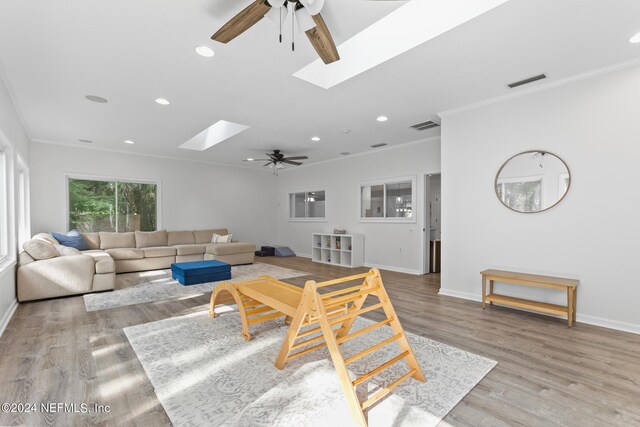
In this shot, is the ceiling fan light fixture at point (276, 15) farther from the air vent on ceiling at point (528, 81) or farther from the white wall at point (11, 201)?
the white wall at point (11, 201)

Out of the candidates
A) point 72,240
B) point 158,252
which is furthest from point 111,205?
point 158,252

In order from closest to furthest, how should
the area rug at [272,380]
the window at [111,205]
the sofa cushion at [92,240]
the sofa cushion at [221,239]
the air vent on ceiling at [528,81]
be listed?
1. the area rug at [272,380]
2. the air vent on ceiling at [528,81]
3. the sofa cushion at [92,240]
4. the window at [111,205]
5. the sofa cushion at [221,239]

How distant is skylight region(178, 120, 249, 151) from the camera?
18.4 feet

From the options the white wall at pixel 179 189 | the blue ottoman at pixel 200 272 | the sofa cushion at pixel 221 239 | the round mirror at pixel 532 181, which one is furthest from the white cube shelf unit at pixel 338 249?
the round mirror at pixel 532 181

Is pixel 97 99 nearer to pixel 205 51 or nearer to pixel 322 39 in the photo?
pixel 205 51

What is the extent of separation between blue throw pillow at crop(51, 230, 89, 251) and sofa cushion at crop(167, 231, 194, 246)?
162 cm

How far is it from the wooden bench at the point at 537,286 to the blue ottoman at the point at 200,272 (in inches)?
158

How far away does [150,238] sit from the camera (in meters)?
6.84

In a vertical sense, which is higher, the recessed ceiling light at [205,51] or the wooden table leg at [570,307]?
the recessed ceiling light at [205,51]

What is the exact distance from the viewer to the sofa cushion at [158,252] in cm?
618

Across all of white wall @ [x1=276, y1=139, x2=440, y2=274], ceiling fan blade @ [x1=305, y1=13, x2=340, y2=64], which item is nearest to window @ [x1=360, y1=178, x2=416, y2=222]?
white wall @ [x1=276, y1=139, x2=440, y2=274]

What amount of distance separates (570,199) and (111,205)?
848 centimetres

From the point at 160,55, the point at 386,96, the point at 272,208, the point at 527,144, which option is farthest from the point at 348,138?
the point at 272,208

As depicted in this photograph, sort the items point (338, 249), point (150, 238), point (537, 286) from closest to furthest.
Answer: point (537, 286) < point (150, 238) < point (338, 249)
